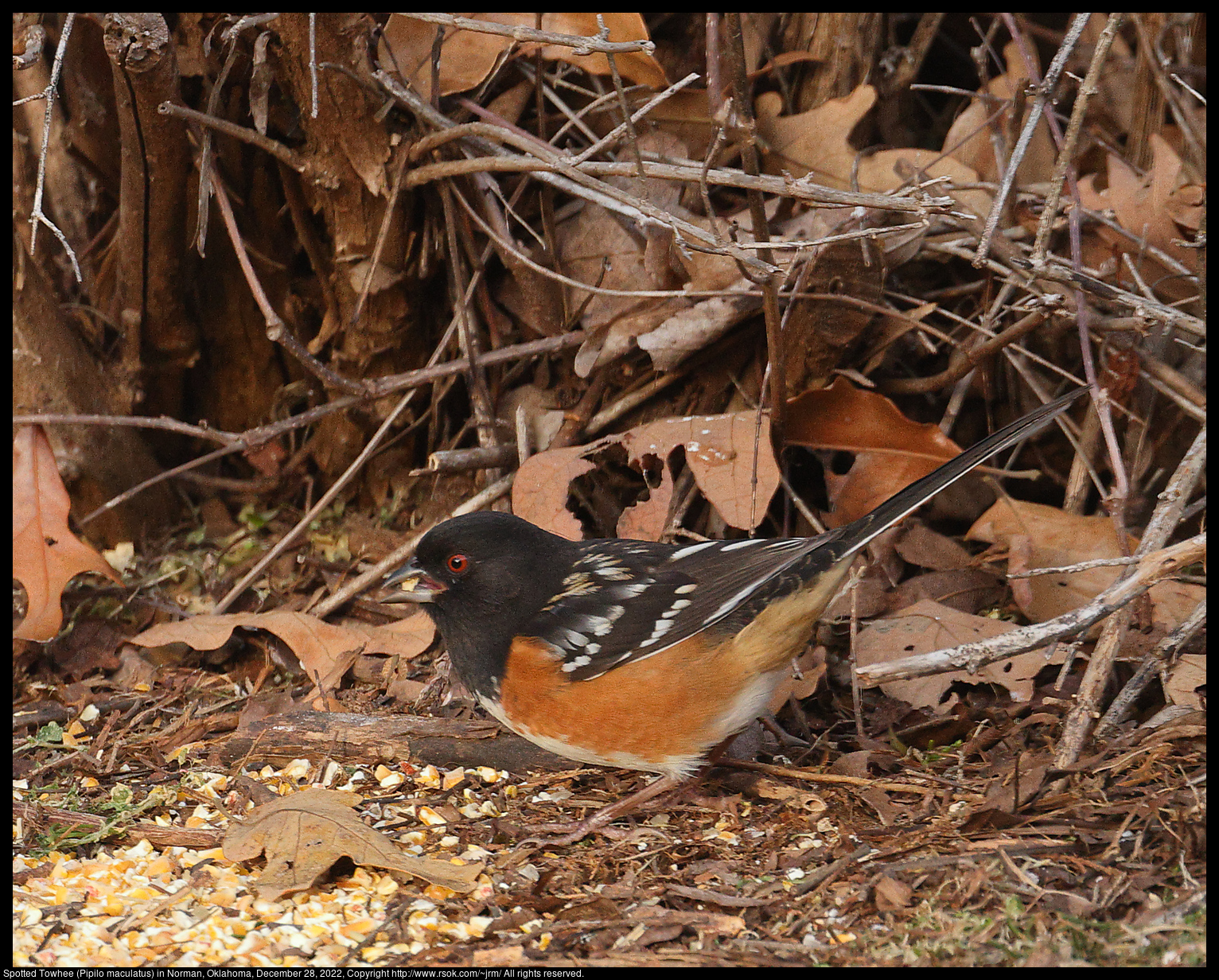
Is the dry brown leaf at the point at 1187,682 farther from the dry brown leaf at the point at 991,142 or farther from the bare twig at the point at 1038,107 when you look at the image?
the dry brown leaf at the point at 991,142

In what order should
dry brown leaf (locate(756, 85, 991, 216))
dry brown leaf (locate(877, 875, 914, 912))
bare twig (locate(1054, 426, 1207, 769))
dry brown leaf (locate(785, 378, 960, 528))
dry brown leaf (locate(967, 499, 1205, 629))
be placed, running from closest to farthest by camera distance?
dry brown leaf (locate(877, 875, 914, 912))
bare twig (locate(1054, 426, 1207, 769))
dry brown leaf (locate(967, 499, 1205, 629))
dry brown leaf (locate(785, 378, 960, 528))
dry brown leaf (locate(756, 85, 991, 216))

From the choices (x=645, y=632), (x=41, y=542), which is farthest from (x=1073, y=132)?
(x=41, y=542)

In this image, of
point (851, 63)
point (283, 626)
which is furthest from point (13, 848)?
point (851, 63)

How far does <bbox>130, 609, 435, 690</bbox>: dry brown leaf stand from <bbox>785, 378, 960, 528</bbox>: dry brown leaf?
123 cm

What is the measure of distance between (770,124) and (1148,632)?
1830 mm

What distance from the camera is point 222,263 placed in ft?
11.6

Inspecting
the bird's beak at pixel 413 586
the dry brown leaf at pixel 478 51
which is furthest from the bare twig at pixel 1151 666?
the dry brown leaf at pixel 478 51

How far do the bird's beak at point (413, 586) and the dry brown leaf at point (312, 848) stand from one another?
549 mm

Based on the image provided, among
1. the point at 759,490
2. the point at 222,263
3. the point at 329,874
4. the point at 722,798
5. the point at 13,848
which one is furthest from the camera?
the point at 222,263

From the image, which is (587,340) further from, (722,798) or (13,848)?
(13,848)

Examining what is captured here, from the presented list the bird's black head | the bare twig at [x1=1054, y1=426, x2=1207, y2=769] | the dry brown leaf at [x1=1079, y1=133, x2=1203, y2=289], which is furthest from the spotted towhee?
the dry brown leaf at [x1=1079, y1=133, x2=1203, y2=289]

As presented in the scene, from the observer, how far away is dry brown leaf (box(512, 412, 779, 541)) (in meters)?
2.91

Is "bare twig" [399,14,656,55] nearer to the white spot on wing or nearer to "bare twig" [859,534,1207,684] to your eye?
the white spot on wing

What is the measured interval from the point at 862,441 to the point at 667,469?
575 mm
